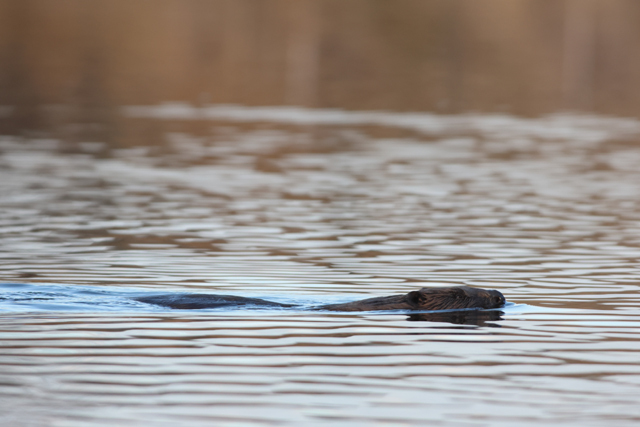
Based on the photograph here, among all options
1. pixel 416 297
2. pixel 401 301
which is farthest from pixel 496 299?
pixel 401 301

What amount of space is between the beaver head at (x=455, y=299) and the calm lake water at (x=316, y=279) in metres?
0.20

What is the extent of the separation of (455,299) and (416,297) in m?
0.47

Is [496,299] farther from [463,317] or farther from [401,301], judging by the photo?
[401,301]

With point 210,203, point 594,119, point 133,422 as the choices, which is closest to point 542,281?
point 133,422

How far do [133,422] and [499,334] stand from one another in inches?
175

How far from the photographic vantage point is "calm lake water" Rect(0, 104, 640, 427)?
8969 mm

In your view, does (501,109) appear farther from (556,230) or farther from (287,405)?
(287,405)

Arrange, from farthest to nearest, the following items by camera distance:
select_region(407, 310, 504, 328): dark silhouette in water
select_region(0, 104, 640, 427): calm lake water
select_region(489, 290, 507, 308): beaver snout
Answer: select_region(489, 290, 507, 308): beaver snout → select_region(407, 310, 504, 328): dark silhouette in water → select_region(0, 104, 640, 427): calm lake water

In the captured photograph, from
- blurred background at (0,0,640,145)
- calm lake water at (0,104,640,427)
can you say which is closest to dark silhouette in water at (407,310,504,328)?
calm lake water at (0,104,640,427)

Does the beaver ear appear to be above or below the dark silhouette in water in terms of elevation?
above

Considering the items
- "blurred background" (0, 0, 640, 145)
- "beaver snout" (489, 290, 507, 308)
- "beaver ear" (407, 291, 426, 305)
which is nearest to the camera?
"beaver ear" (407, 291, 426, 305)

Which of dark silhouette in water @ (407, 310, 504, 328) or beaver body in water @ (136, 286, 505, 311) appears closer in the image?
dark silhouette in water @ (407, 310, 504, 328)

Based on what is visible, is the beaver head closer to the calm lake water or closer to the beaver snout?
the beaver snout

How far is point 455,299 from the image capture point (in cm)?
1287
